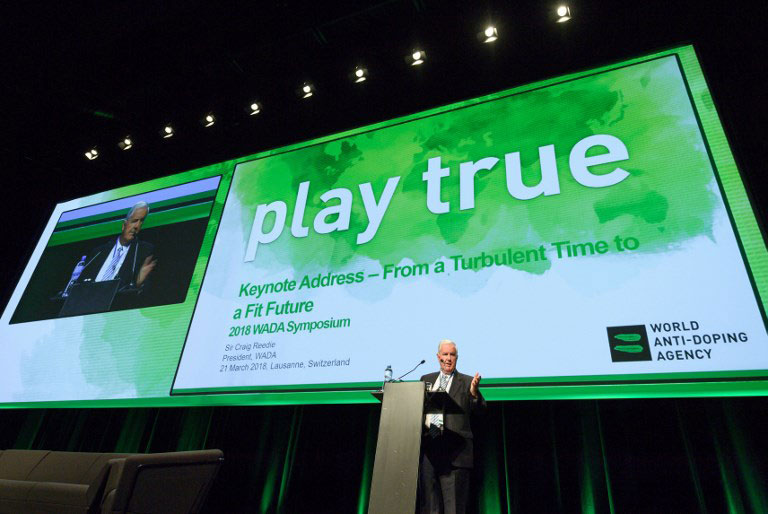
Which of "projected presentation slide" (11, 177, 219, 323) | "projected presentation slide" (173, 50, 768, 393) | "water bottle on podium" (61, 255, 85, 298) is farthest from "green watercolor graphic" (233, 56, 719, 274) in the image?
"water bottle on podium" (61, 255, 85, 298)

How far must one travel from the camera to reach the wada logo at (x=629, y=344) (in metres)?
2.01

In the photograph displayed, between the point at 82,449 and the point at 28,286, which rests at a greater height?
the point at 28,286

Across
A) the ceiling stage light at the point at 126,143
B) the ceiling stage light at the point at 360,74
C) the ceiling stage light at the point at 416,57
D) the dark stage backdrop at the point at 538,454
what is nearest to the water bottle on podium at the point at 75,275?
the ceiling stage light at the point at 126,143

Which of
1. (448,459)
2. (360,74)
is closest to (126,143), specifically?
(360,74)

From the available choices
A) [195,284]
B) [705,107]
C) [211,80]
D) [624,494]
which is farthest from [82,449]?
[705,107]

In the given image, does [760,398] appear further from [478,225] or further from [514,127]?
[514,127]

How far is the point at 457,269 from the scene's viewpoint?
8.34ft

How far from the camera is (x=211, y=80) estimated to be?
4.10 meters

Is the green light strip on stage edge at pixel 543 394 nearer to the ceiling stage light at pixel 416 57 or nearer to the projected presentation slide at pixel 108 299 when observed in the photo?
the projected presentation slide at pixel 108 299

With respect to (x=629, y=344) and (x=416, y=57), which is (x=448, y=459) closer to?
(x=629, y=344)

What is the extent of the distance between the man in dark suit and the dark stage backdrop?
1.81 feet

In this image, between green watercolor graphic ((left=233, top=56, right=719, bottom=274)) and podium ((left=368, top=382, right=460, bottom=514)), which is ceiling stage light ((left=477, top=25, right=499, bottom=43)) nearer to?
green watercolor graphic ((left=233, top=56, right=719, bottom=274))

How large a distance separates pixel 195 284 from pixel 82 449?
1.60m

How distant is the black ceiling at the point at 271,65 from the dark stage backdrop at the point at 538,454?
1.17m
